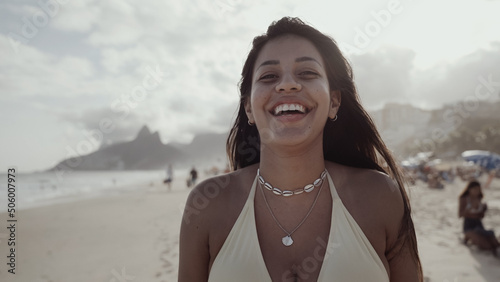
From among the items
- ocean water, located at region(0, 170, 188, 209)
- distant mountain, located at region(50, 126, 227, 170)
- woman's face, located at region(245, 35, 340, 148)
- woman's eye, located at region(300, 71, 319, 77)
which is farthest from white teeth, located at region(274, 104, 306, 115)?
distant mountain, located at region(50, 126, 227, 170)

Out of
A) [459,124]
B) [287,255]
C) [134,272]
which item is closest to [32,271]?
[134,272]

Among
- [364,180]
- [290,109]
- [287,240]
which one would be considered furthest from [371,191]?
[290,109]

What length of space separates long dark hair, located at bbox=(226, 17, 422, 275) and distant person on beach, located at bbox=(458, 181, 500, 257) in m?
5.05

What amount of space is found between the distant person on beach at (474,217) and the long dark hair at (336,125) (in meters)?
5.05

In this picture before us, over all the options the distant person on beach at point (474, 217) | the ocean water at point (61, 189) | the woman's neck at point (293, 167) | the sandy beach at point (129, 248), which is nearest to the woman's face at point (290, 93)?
the woman's neck at point (293, 167)

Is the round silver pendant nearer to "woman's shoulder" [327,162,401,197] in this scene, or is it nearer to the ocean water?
"woman's shoulder" [327,162,401,197]

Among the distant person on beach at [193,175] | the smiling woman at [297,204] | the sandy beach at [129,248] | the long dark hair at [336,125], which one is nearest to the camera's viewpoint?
the smiling woman at [297,204]

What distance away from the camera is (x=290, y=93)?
6.26 feet

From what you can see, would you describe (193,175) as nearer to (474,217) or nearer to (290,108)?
(474,217)

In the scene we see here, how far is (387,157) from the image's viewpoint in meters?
2.31

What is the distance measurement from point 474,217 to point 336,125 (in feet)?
19.1

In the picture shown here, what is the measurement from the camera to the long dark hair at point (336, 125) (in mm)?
2150

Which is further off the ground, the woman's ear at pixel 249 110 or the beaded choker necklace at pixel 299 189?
the woman's ear at pixel 249 110

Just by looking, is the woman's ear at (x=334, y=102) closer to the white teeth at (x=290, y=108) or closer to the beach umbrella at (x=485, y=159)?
the white teeth at (x=290, y=108)
